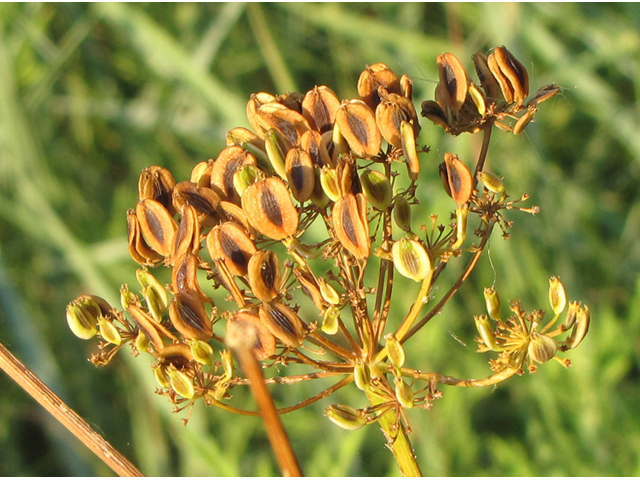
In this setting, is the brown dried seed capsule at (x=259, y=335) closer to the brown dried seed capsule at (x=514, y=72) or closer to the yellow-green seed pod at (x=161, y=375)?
the yellow-green seed pod at (x=161, y=375)

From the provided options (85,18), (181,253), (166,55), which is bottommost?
(181,253)

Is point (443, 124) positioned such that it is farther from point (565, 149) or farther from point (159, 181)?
point (565, 149)

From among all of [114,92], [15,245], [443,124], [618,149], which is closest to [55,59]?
[114,92]

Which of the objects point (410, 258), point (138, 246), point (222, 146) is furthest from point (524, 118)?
point (222, 146)

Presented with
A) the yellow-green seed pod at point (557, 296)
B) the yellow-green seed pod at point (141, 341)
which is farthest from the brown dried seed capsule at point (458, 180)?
the yellow-green seed pod at point (141, 341)

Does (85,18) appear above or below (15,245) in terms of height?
above

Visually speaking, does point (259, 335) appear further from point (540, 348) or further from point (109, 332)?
point (540, 348)
